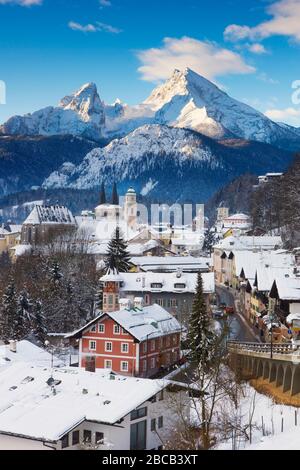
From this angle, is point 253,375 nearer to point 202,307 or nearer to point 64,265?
point 202,307

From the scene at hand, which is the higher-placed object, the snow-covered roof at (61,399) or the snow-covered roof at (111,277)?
the snow-covered roof at (111,277)

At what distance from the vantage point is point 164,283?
65.6 meters

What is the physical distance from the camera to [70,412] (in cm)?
3120

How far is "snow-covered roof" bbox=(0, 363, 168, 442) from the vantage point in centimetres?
3005

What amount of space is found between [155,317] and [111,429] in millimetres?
22238

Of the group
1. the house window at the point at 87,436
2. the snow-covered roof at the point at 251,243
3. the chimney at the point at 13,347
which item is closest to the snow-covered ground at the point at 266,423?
the house window at the point at 87,436

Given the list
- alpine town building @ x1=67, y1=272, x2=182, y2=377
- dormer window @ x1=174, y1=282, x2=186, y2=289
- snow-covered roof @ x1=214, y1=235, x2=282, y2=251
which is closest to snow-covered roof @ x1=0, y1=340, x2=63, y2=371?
alpine town building @ x1=67, y1=272, x2=182, y2=377

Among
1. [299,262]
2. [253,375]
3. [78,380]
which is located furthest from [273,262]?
[78,380]

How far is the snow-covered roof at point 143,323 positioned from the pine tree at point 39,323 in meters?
7.80

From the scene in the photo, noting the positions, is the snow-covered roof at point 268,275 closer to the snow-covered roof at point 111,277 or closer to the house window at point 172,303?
the house window at point 172,303

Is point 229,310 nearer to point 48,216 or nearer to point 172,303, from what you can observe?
point 172,303

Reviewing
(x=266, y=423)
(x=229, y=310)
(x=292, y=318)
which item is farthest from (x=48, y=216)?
(x=266, y=423)

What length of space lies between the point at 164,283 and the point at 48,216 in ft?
251

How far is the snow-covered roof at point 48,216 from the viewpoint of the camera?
5246 inches
